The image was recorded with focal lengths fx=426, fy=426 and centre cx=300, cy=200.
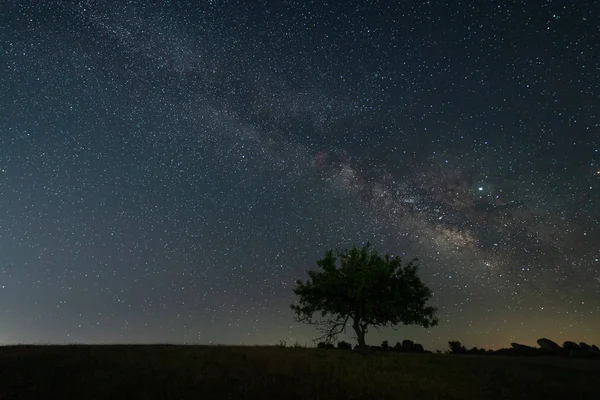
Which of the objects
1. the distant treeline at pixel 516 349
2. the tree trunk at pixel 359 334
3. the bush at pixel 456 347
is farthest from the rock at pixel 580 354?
the tree trunk at pixel 359 334

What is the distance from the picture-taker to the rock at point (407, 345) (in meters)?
42.6

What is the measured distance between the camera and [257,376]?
19.2 metres

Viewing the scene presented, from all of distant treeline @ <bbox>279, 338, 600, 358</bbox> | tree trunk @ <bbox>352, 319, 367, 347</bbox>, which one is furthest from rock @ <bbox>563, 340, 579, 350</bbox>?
tree trunk @ <bbox>352, 319, 367, 347</bbox>

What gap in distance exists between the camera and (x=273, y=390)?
56.4ft

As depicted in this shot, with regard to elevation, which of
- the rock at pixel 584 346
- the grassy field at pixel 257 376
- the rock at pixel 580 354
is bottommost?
the grassy field at pixel 257 376

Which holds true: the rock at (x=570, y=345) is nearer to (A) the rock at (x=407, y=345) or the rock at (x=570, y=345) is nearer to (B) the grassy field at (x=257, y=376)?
(A) the rock at (x=407, y=345)

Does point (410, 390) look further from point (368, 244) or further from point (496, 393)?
point (368, 244)

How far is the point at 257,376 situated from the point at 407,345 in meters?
28.3

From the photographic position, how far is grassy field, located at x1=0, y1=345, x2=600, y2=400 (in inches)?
654

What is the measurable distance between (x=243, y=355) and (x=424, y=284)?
1886 centimetres

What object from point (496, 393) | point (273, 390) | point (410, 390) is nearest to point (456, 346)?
point (496, 393)

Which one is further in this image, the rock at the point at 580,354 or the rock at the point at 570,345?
the rock at the point at 570,345

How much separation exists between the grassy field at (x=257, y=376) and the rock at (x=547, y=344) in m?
17.5

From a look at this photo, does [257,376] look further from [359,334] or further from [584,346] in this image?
[584,346]
